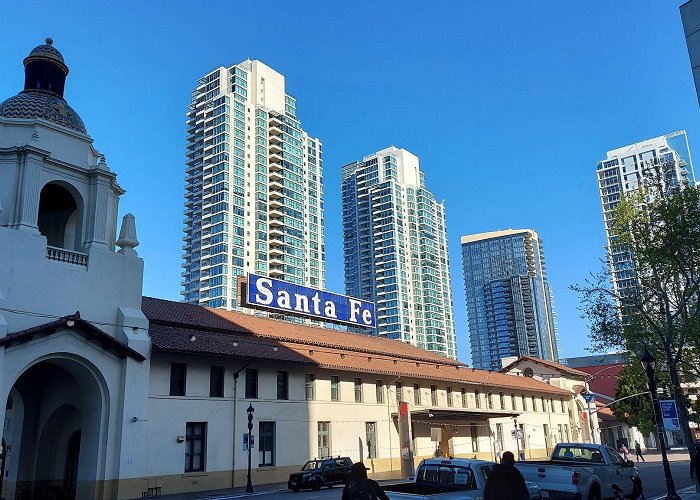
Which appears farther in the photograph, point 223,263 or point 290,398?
point 223,263

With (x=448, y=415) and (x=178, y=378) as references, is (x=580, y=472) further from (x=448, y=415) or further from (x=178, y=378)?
(x=448, y=415)

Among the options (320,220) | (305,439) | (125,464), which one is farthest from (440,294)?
(125,464)

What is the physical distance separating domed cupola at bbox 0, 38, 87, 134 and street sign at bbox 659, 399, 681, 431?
88.3 ft

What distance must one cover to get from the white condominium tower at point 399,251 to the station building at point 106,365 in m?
115

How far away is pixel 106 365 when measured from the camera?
25328mm

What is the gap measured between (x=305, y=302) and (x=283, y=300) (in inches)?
108

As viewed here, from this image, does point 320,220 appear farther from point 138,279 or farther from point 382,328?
point 138,279

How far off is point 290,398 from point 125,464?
12.0 metres

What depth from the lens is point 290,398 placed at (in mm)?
35156

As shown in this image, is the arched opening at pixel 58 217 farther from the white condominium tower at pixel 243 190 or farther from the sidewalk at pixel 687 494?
the white condominium tower at pixel 243 190

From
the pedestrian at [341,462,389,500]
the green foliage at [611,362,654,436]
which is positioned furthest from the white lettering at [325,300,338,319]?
the pedestrian at [341,462,389,500]

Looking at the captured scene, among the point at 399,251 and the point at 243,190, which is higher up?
the point at 243,190

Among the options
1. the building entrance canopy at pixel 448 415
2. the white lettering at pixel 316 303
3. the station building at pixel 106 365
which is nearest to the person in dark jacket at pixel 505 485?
the station building at pixel 106 365

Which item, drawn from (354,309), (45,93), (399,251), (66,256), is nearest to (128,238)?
(66,256)
